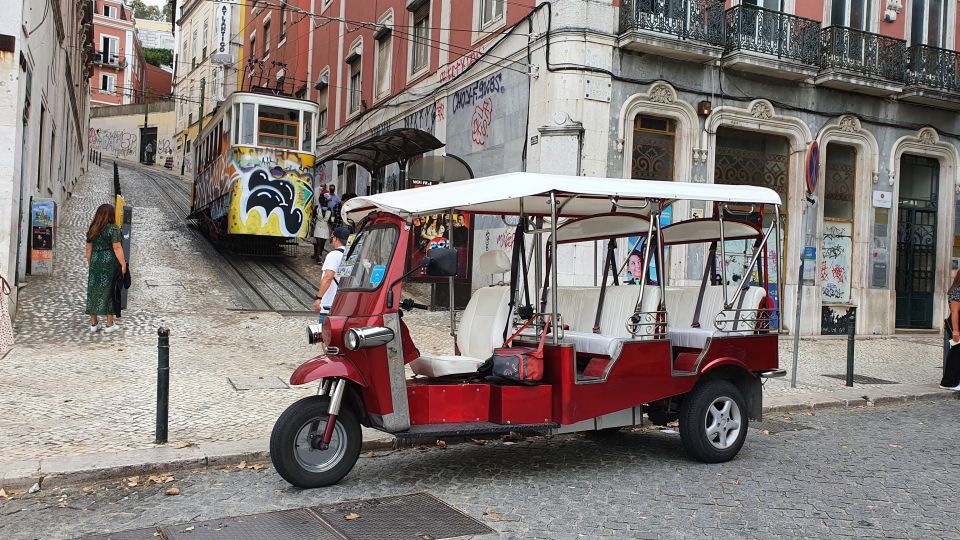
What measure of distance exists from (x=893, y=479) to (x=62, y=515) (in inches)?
219

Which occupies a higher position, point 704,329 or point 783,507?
point 704,329

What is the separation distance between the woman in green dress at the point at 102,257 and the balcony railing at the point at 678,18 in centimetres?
872

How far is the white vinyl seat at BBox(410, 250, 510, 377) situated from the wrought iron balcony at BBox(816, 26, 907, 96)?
467 inches

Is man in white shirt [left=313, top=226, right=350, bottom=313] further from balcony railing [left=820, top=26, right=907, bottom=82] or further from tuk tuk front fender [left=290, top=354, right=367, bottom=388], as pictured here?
balcony railing [left=820, top=26, right=907, bottom=82]

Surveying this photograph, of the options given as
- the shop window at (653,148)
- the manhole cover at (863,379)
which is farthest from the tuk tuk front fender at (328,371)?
the shop window at (653,148)

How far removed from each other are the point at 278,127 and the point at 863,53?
1243 cm

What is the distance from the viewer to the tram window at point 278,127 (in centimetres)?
1788

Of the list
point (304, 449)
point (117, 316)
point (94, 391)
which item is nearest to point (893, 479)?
point (304, 449)

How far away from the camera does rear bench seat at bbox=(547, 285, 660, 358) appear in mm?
6027

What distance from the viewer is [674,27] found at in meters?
14.0

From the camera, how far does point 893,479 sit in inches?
229

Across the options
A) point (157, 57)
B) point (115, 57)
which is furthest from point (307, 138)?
point (157, 57)

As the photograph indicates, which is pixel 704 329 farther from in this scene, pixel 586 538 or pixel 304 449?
pixel 304 449

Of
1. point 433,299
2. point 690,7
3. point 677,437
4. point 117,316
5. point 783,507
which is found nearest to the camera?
point 783,507
